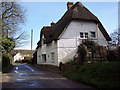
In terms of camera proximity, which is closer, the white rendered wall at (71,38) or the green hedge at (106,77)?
the green hedge at (106,77)

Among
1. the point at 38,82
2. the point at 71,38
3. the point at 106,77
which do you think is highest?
the point at 71,38

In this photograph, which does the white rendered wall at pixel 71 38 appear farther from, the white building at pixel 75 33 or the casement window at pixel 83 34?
the casement window at pixel 83 34

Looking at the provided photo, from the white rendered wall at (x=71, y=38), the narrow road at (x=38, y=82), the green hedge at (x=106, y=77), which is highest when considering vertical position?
the white rendered wall at (x=71, y=38)

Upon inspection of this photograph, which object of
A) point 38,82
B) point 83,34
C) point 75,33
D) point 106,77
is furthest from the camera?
point 83,34

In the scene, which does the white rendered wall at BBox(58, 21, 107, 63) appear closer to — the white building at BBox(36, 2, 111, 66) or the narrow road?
the white building at BBox(36, 2, 111, 66)

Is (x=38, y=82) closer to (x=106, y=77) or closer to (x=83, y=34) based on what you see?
(x=106, y=77)

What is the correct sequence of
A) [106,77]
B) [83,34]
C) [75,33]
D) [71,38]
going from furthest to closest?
[83,34], [75,33], [71,38], [106,77]

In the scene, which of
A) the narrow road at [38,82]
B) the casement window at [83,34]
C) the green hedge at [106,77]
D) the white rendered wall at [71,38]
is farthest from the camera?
the casement window at [83,34]

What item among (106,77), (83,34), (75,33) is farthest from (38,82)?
(83,34)

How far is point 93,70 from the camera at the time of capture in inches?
395

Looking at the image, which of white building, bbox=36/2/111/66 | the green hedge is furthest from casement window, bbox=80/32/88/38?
the green hedge

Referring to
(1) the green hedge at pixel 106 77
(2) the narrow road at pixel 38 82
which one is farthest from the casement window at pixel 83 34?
(1) the green hedge at pixel 106 77

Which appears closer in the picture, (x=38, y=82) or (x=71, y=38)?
(x=38, y=82)

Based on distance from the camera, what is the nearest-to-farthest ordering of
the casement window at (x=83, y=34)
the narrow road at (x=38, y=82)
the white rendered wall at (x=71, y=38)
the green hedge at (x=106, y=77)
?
the green hedge at (x=106, y=77), the narrow road at (x=38, y=82), the white rendered wall at (x=71, y=38), the casement window at (x=83, y=34)
